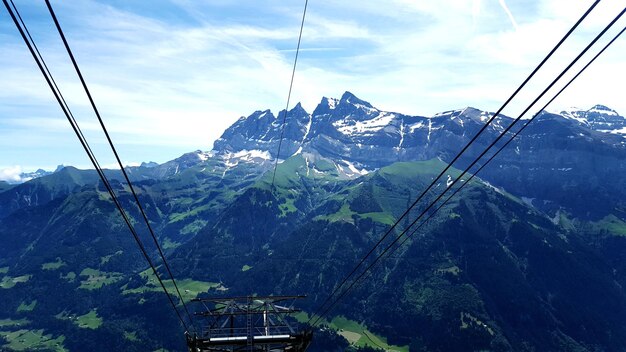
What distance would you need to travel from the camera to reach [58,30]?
32.9ft

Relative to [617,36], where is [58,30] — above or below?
above

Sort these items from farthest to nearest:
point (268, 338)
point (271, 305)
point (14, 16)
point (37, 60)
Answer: point (271, 305) → point (268, 338) → point (37, 60) → point (14, 16)

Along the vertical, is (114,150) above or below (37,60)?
below

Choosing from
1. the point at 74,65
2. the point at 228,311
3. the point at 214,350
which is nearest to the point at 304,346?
the point at 214,350

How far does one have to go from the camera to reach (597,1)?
980 centimetres

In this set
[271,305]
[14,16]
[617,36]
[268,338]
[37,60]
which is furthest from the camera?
[271,305]

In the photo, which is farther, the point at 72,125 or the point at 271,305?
the point at 271,305

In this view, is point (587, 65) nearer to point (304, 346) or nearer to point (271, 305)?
point (304, 346)

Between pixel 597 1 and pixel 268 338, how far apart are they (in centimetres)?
2425

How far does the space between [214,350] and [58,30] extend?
80.6 ft

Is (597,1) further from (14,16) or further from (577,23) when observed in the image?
(14,16)

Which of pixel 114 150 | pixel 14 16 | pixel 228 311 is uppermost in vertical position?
pixel 14 16

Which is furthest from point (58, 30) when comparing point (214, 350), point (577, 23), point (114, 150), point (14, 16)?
point (214, 350)

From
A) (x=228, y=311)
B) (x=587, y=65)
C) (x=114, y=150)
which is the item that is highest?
(x=587, y=65)
